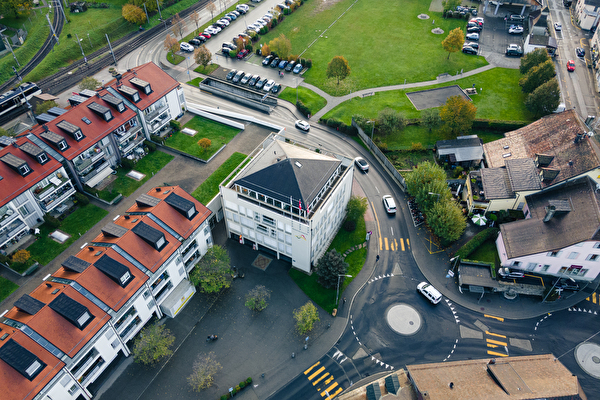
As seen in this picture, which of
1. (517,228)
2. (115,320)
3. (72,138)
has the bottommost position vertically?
(517,228)

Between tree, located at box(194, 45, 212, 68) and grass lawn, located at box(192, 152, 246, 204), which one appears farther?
tree, located at box(194, 45, 212, 68)

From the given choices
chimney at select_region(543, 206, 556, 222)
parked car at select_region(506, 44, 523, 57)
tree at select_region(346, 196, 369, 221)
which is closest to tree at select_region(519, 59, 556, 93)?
parked car at select_region(506, 44, 523, 57)

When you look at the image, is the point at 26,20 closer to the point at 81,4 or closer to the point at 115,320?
the point at 81,4

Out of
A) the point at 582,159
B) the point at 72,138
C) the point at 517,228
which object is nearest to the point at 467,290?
the point at 517,228

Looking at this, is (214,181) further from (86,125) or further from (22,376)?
(22,376)

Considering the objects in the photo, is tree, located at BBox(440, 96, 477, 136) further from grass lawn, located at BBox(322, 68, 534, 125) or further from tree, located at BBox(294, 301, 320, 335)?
tree, located at BBox(294, 301, 320, 335)

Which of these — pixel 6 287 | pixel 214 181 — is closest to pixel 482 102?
pixel 214 181

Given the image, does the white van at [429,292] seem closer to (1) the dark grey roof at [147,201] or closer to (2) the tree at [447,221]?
(2) the tree at [447,221]

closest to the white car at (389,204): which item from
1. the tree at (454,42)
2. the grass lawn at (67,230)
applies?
the grass lawn at (67,230)
